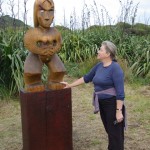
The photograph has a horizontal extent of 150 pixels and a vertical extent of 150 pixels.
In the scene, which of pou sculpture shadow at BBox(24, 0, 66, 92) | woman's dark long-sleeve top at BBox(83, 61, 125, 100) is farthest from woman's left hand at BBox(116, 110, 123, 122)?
pou sculpture shadow at BBox(24, 0, 66, 92)

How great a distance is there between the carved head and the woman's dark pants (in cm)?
101

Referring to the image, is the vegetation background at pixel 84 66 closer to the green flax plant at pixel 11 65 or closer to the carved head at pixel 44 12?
the green flax plant at pixel 11 65

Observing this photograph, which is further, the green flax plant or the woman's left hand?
the green flax plant

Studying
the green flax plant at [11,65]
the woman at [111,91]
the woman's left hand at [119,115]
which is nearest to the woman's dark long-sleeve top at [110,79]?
the woman at [111,91]

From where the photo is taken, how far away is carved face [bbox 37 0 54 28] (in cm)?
369

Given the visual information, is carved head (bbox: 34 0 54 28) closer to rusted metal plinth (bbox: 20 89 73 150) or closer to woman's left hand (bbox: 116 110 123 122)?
rusted metal plinth (bbox: 20 89 73 150)

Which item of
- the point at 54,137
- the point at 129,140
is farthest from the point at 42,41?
the point at 129,140

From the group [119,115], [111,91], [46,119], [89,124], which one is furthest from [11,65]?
[119,115]

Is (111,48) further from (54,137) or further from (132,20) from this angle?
(132,20)

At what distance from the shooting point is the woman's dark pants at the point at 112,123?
3840mm

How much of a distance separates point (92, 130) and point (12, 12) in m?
3.68

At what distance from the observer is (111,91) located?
3822 millimetres

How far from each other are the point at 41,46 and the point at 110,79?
0.78 meters

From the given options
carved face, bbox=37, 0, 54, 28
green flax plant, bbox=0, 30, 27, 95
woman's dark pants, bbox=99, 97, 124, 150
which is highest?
carved face, bbox=37, 0, 54, 28
